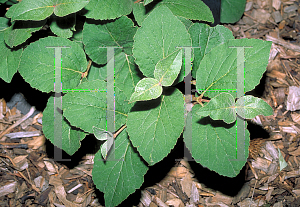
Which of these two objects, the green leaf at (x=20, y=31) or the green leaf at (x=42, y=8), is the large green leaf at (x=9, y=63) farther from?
the green leaf at (x=42, y=8)

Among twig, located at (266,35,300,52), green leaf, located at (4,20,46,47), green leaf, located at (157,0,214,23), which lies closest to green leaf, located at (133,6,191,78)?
green leaf, located at (157,0,214,23)

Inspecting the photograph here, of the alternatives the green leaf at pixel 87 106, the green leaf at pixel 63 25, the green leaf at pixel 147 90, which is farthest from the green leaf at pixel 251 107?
the green leaf at pixel 63 25

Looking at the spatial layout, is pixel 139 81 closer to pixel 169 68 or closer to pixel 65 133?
pixel 169 68

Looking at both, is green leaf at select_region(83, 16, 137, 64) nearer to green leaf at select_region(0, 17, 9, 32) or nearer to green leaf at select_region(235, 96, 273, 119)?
green leaf at select_region(0, 17, 9, 32)

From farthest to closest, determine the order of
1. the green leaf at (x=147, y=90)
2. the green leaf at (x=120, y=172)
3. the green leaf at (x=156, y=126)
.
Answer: the green leaf at (x=120, y=172), the green leaf at (x=156, y=126), the green leaf at (x=147, y=90)

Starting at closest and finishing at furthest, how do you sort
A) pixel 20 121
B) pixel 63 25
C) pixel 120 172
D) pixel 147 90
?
pixel 147 90, pixel 120 172, pixel 63 25, pixel 20 121

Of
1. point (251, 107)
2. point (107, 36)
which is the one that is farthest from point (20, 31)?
point (251, 107)

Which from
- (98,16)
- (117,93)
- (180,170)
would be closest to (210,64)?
(117,93)
